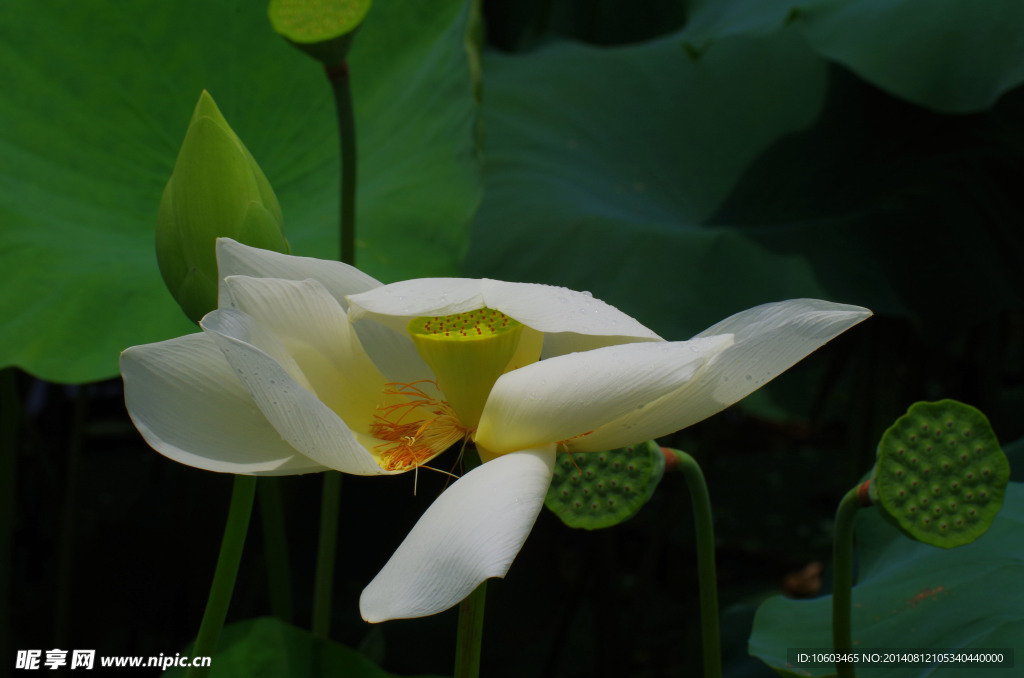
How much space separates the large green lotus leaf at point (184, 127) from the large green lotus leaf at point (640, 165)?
25 centimetres

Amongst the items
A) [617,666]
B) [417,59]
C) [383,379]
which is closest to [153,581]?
[617,666]

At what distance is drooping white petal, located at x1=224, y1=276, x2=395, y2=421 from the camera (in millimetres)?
385

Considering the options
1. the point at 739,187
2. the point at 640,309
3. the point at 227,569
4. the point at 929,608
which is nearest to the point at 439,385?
the point at 227,569

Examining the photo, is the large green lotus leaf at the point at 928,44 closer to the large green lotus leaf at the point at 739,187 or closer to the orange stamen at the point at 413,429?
the large green lotus leaf at the point at 739,187

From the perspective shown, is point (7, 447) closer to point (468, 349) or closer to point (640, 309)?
point (468, 349)

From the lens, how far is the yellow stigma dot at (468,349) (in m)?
0.41

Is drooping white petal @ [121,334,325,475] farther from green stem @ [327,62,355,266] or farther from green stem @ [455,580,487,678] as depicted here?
green stem @ [327,62,355,266]

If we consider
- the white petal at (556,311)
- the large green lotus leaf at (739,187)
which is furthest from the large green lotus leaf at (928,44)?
Answer: the white petal at (556,311)

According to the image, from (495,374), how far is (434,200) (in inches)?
20.5

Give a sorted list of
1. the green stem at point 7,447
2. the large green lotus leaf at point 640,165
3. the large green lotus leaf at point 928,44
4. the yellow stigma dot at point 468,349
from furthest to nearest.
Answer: the large green lotus leaf at point 640,165 < the large green lotus leaf at point 928,44 < the green stem at point 7,447 < the yellow stigma dot at point 468,349

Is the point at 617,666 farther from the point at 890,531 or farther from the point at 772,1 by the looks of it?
the point at 772,1

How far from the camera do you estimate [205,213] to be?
0.46 meters

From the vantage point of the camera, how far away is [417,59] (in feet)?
3.38

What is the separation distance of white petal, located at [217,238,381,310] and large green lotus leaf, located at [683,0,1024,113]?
0.82 meters
